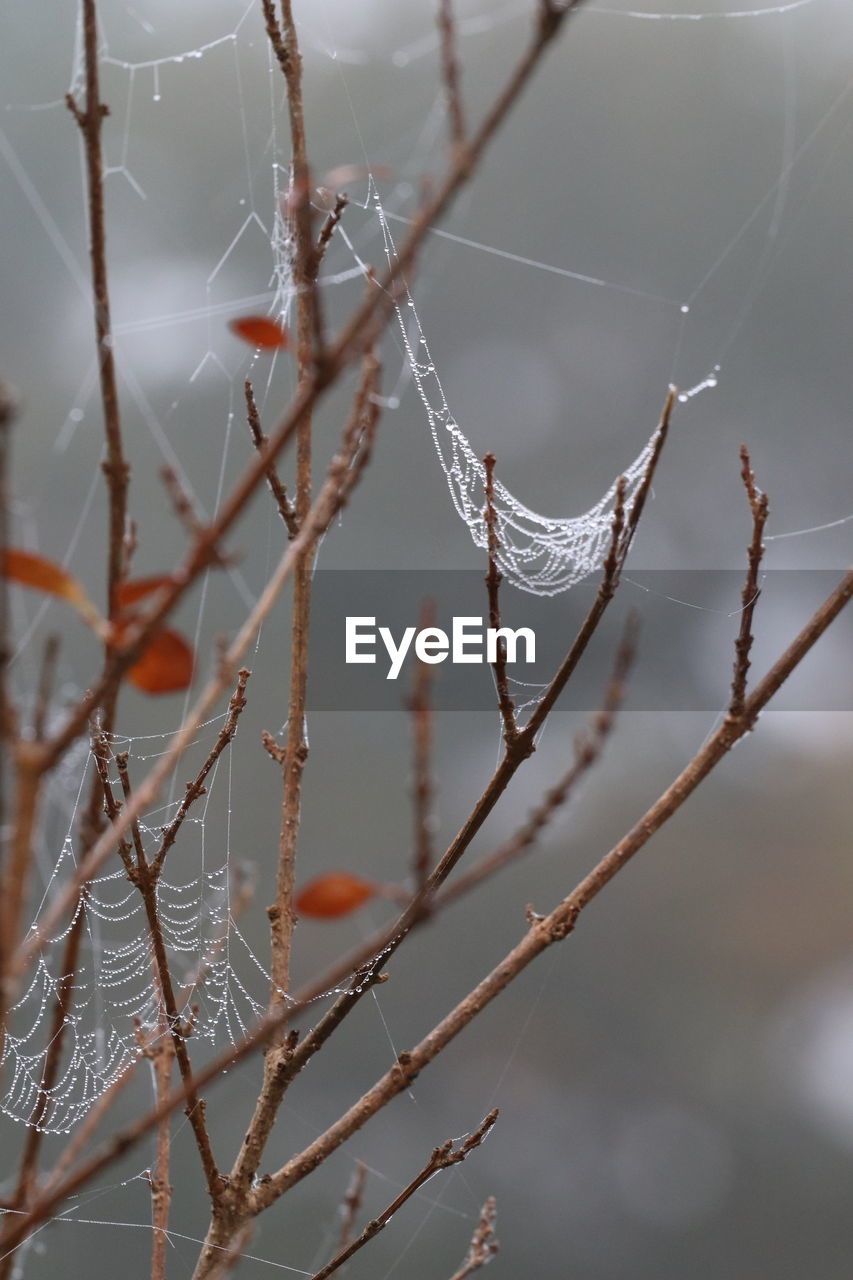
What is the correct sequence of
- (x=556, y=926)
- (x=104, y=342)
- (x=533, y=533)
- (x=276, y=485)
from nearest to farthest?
(x=104, y=342) < (x=556, y=926) < (x=276, y=485) < (x=533, y=533)

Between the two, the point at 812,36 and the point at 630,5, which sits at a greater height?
the point at 630,5

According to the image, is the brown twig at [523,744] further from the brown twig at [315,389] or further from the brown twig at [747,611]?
the brown twig at [315,389]

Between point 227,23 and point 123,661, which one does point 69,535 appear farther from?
point 123,661

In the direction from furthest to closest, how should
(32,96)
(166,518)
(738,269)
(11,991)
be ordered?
(738,269) → (166,518) → (32,96) → (11,991)

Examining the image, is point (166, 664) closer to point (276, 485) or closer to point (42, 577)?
point (42, 577)

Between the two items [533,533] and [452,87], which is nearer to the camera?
[452,87]

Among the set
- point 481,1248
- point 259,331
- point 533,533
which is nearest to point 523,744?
point 259,331

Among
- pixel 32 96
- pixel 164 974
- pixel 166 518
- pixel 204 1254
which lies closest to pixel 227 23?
pixel 32 96
